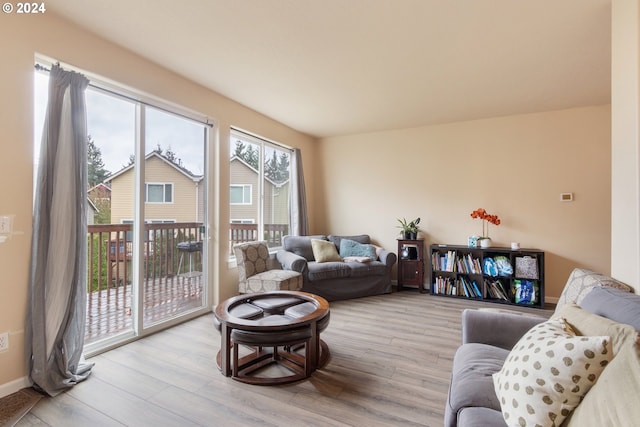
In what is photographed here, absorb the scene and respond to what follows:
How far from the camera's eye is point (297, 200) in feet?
16.0

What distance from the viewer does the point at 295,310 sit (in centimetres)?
230

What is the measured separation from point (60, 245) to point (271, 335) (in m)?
1.63

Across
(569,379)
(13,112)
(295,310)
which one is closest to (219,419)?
(295,310)

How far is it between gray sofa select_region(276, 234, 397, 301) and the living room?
2.47ft

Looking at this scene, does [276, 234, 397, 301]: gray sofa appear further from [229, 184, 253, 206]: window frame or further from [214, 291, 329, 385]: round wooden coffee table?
[214, 291, 329, 385]: round wooden coffee table

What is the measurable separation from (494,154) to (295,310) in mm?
3735

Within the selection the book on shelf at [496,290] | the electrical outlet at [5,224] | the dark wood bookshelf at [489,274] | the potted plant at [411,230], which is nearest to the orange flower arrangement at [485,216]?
the dark wood bookshelf at [489,274]

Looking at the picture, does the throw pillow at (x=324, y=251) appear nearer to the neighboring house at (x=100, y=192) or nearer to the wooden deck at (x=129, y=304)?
the wooden deck at (x=129, y=304)

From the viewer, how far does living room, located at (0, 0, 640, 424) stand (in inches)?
72.9

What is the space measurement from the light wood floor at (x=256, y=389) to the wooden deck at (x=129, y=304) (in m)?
0.28

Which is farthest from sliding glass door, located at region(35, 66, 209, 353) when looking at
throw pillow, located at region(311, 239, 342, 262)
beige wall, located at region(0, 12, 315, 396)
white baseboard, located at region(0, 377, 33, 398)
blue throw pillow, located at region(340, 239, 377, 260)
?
blue throw pillow, located at region(340, 239, 377, 260)

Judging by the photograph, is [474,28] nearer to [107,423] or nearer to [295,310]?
[295,310]

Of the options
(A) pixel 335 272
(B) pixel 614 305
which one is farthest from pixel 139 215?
(B) pixel 614 305

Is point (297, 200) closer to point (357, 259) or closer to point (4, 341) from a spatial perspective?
point (357, 259)
